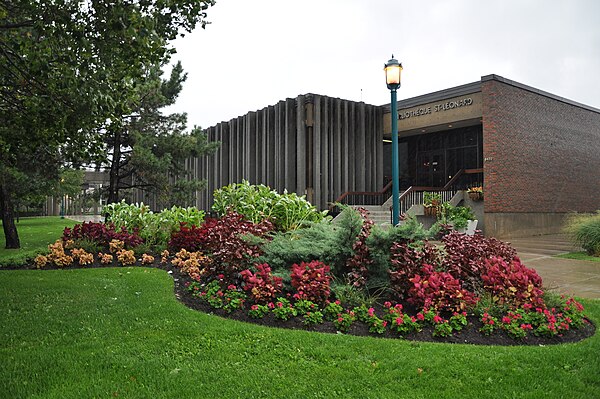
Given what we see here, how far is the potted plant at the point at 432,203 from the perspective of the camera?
16078 millimetres

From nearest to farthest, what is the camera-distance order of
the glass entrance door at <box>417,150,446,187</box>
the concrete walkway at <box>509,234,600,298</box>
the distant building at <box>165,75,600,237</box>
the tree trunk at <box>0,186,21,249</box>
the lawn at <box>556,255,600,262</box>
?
the concrete walkway at <box>509,234,600,298</box>, the lawn at <box>556,255,600,262</box>, the tree trunk at <box>0,186,21,249</box>, the distant building at <box>165,75,600,237</box>, the glass entrance door at <box>417,150,446,187</box>

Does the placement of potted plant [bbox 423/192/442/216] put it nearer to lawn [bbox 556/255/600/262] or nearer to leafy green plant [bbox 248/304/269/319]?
lawn [bbox 556/255/600/262]

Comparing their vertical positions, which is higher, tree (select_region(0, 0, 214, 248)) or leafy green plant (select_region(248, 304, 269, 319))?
tree (select_region(0, 0, 214, 248))

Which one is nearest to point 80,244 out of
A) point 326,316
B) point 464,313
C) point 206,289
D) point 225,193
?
point 225,193

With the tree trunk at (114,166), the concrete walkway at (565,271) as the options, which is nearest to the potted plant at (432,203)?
the concrete walkway at (565,271)

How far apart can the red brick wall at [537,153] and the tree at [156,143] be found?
10.9 metres

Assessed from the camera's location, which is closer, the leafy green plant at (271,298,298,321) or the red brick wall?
the leafy green plant at (271,298,298,321)

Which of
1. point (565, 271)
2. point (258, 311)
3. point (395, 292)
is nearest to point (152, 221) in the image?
point (258, 311)

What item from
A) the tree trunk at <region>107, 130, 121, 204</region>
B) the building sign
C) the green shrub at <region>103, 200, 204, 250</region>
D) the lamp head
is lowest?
the green shrub at <region>103, 200, 204, 250</region>

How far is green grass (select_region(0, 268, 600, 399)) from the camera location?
2.74 metres

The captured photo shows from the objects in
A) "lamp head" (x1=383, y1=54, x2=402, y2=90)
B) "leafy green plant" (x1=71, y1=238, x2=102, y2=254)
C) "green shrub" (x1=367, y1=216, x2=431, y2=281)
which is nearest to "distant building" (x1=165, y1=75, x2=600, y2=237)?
→ "lamp head" (x1=383, y1=54, x2=402, y2=90)

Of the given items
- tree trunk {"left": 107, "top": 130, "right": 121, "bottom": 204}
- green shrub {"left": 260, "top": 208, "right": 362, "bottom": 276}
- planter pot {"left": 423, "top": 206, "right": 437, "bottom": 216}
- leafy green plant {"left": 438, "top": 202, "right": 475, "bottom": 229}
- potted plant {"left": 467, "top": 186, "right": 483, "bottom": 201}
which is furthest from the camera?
potted plant {"left": 467, "top": 186, "right": 483, "bottom": 201}

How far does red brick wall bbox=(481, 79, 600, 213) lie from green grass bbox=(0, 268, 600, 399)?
1259 cm

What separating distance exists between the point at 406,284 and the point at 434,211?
12.4 meters
